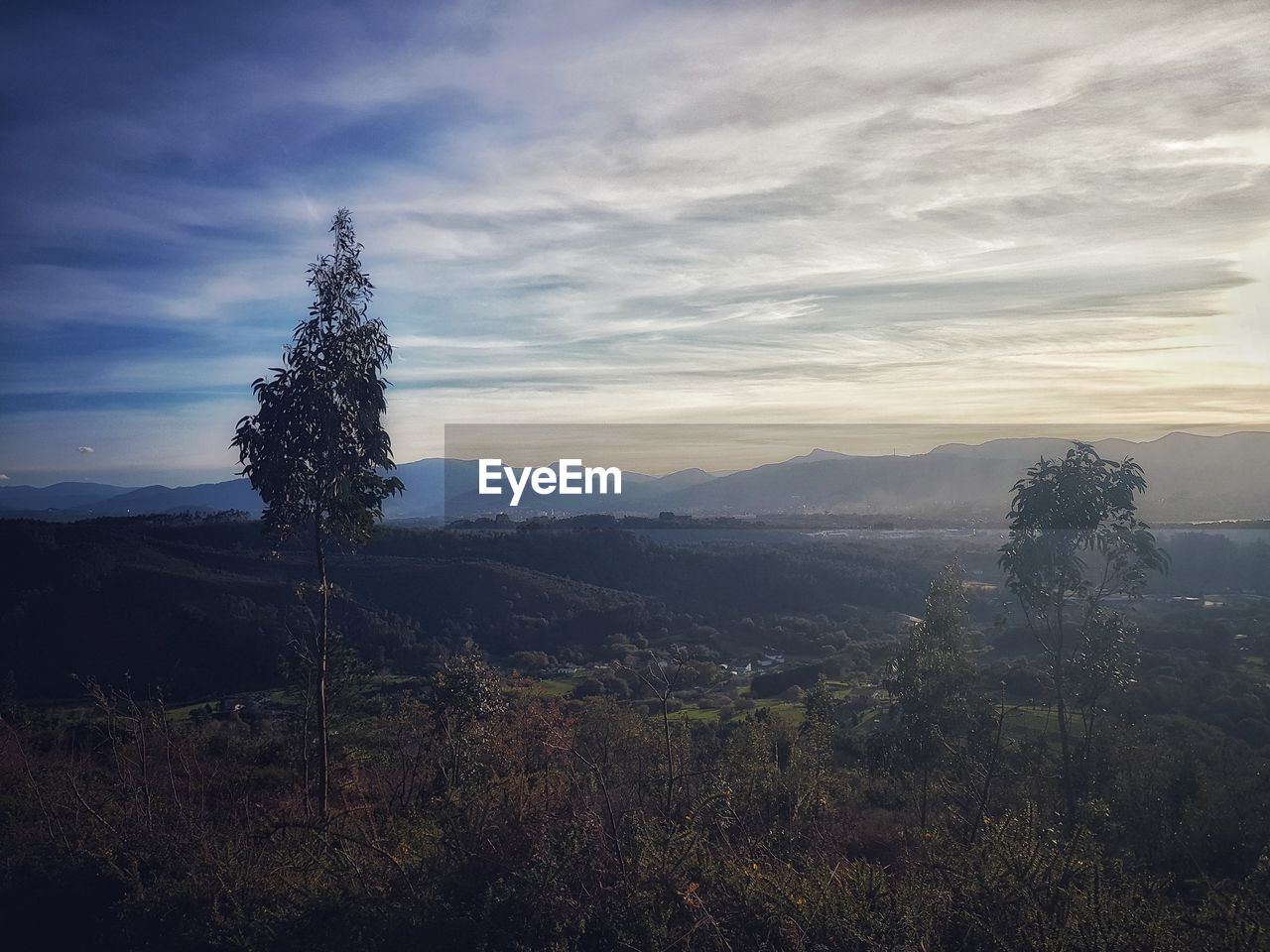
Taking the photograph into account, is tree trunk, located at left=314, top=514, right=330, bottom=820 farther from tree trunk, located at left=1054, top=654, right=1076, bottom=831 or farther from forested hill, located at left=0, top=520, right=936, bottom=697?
forested hill, located at left=0, top=520, right=936, bottom=697

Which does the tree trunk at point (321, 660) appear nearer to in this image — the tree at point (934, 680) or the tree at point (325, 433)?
the tree at point (325, 433)

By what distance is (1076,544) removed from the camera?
966 centimetres

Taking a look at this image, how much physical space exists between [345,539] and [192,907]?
373 cm

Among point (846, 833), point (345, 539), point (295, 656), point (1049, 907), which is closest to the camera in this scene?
point (1049, 907)

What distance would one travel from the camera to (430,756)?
813cm

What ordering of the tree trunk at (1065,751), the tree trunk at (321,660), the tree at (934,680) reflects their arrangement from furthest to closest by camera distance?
the tree at (934,680) → the tree trunk at (1065,751) → the tree trunk at (321,660)

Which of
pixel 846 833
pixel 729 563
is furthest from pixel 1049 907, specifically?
pixel 729 563

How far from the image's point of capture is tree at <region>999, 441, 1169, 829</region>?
9.33 m

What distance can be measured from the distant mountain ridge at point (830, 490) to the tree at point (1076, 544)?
958cm

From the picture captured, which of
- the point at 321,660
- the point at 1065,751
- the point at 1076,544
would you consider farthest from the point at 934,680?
the point at 321,660

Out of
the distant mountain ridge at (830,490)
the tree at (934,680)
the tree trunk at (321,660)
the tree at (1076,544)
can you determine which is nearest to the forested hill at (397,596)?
the distant mountain ridge at (830,490)

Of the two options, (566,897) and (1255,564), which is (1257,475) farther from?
(566,897)

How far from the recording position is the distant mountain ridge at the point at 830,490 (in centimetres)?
2759

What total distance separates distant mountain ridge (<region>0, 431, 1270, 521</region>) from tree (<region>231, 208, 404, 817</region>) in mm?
17863
